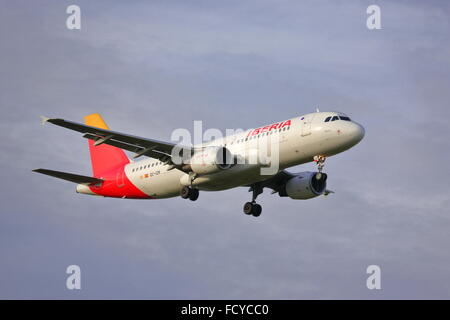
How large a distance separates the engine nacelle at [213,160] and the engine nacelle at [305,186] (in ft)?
28.4

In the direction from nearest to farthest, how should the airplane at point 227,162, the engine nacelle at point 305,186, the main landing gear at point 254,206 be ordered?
the airplane at point 227,162
the engine nacelle at point 305,186
the main landing gear at point 254,206

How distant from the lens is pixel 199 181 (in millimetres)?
62656

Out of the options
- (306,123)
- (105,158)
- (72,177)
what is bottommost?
(72,177)

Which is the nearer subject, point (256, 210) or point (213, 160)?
point (213, 160)

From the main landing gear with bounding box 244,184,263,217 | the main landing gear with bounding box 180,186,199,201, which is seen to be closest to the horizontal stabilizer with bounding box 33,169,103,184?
the main landing gear with bounding box 180,186,199,201

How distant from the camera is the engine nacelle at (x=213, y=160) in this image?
6062 cm

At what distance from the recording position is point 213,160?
199ft

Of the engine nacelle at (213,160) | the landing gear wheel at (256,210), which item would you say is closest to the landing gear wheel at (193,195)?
the engine nacelle at (213,160)

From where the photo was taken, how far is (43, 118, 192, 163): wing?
5803cm

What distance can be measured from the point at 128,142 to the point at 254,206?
1191cm

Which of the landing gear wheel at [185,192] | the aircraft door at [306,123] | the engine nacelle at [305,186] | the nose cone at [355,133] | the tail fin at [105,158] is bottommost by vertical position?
the landing gear wheel at [185,192]

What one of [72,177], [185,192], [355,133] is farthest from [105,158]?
[355,133]

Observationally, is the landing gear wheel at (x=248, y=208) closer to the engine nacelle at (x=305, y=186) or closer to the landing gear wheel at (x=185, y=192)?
the engine nacelle at (x=305, y=186)

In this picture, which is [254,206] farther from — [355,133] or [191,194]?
[355,133]
